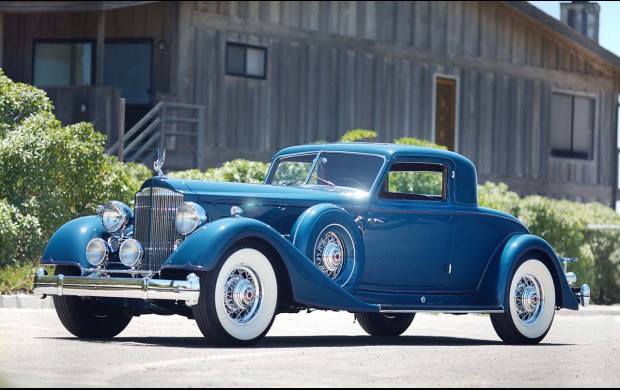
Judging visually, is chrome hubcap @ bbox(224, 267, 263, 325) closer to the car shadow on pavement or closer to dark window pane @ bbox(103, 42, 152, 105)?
the car shadow on pavement

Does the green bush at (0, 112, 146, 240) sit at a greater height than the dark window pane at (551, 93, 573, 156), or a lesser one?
lesser

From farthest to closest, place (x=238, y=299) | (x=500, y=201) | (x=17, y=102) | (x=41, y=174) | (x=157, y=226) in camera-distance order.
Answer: (x=500, y=201) < (x=17, y=102) < (x=41, y=174) < (x=157, y=226) < (x=238, y=299)

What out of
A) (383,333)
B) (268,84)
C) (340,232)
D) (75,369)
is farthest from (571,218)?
(75,369)

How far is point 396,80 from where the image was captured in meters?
29.7

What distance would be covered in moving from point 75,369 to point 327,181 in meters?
4.62

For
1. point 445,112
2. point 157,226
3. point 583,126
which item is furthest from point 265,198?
point 583,126

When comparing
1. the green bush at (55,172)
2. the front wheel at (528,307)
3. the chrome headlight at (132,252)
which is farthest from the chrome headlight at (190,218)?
the green bush at (55,172)

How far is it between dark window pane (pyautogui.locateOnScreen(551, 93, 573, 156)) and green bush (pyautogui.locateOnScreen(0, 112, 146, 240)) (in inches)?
692

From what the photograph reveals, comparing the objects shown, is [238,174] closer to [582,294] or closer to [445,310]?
[582,294]

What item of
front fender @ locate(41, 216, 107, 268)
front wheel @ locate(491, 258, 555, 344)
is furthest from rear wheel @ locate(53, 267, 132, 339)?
front wheel @ locate(491, 258, 555, 344)

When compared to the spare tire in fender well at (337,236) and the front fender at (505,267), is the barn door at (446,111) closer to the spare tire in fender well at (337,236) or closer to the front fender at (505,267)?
the front fender at (505,267)

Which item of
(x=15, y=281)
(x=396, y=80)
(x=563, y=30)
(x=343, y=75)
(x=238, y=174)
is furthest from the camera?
(x=563, y=30)

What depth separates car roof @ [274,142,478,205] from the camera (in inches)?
506

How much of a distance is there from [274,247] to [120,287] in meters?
1.27
